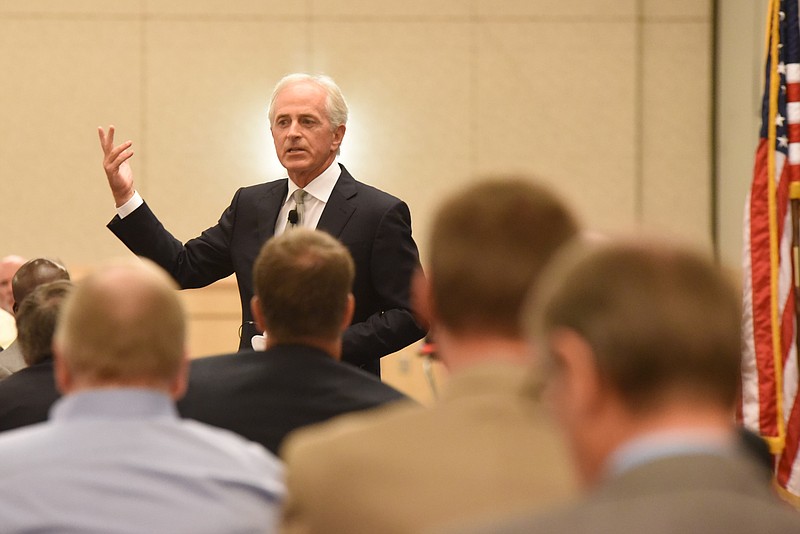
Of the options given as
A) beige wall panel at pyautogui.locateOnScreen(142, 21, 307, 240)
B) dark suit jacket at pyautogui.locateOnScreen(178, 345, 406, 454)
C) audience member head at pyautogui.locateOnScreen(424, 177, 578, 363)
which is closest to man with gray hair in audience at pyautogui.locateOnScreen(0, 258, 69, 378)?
dark suit jacket at pyautogui.locateOnScreen(178, 345, 406, 454)

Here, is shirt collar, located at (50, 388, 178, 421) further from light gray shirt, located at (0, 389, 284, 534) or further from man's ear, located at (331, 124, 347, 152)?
man's ear, located at (331, 124, 347, 152)

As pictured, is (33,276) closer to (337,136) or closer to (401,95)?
(337,136)

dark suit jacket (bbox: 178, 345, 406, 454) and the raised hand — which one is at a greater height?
the raised hand

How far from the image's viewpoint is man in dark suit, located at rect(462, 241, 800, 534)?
0.81 meters

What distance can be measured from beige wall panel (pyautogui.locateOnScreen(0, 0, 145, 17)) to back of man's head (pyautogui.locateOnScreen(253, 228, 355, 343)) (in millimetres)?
5919

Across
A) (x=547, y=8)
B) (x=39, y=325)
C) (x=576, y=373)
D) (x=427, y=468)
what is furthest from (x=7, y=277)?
(x=576, y=373)

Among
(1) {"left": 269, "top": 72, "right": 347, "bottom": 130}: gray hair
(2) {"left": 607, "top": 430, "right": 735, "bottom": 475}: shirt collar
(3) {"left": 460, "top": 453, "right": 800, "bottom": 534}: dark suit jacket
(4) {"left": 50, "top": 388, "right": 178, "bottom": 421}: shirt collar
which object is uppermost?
(1) {"left": 269, "top": 72, "right": 347, "bottom": 130}: gray hair

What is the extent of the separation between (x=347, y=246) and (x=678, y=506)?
2.73 meters

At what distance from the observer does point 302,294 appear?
2.13m

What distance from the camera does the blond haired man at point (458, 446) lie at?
4.08 feet

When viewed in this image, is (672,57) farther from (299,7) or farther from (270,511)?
(270,511)

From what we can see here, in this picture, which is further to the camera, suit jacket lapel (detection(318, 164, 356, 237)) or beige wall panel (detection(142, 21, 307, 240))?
beige wall panel (detection(142, 21, 307, 240))

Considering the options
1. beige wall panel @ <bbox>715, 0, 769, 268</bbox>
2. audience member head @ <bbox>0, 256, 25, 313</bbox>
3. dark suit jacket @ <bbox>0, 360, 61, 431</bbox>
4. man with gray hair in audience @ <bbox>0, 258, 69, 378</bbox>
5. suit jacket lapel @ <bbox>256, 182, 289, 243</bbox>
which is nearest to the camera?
dark suit jacket @ <bbox>0, 360, 61, 431</bbox>

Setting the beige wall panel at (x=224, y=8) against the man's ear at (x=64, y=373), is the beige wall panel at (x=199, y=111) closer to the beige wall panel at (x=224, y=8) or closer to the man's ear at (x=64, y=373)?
the beige wall panel at (x=224, y=8)
